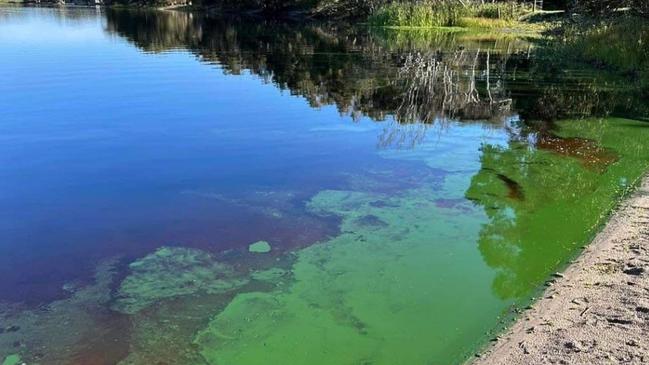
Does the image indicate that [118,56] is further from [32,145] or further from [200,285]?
[200,285]

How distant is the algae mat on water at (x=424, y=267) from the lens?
15.6ft

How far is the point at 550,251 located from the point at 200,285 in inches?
148

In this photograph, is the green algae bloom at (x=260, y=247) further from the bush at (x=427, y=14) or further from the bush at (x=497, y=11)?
the bush at (x=497, y=11)

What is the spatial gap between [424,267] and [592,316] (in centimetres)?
181

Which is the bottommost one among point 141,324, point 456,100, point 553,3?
point 141,324

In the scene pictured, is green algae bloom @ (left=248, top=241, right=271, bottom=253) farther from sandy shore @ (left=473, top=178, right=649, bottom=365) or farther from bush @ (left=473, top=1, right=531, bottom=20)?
bush @ (left=473, top=1, right=531, bottom=20)

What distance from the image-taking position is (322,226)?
23.8ft

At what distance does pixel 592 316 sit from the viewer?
4.77 metres

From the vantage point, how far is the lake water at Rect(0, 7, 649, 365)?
4.99m

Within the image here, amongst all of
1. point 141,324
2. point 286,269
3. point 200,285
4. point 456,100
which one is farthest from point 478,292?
point 456,100

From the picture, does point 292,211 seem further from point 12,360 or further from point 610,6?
point 610,6

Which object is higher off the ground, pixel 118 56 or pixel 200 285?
pixel 118 56

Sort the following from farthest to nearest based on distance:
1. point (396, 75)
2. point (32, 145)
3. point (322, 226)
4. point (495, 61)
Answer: point (495, 61)
point (396, 75)
point (32, 145)
point (322, 226)

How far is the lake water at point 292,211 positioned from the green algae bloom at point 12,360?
0.07 feet
